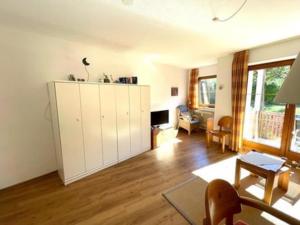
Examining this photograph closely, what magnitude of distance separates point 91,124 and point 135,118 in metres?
1.05

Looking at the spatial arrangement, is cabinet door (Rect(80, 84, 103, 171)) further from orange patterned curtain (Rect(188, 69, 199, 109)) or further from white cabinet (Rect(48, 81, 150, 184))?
orange patterned curtain (Rect(188, 69, 199, 109))

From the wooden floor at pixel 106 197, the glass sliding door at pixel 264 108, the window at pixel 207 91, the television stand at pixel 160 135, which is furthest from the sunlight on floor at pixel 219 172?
the window at pixel 207 91

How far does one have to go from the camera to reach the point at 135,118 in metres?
3.45

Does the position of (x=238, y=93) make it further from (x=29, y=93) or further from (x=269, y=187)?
(x=29, y=93)

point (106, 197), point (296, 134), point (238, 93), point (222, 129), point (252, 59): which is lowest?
point (106, 197)

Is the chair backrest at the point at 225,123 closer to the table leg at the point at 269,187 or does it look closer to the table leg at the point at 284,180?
the table leg at the point at 284,180

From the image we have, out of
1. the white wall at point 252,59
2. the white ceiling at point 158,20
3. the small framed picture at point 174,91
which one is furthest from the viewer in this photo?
the small framed picture at point 174,91

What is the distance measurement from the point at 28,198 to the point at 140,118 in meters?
2.35

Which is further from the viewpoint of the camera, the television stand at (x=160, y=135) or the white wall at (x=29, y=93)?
the television stand at (x=160, y=135)

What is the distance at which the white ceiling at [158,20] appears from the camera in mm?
1691

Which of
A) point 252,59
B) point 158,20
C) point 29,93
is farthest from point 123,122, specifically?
point 252,59

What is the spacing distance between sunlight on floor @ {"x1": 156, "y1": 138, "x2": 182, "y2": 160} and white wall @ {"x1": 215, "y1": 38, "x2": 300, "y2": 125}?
1.39m

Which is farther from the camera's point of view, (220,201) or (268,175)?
(268,175)

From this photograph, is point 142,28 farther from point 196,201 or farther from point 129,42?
point 196,201
